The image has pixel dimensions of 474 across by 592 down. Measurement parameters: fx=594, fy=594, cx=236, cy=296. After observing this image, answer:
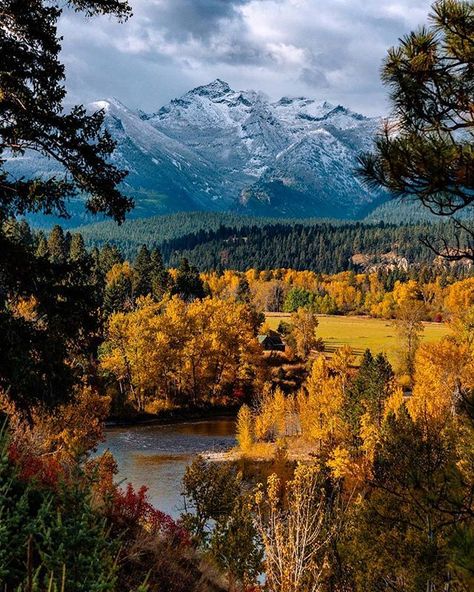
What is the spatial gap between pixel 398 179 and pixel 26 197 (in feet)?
23.8

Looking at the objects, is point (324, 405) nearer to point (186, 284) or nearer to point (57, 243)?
point (186, 284)

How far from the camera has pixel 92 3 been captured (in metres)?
11.8

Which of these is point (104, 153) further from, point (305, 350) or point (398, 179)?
point (305, 350)

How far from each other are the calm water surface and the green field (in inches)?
1545

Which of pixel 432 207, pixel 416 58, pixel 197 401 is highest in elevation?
pixel 416 58

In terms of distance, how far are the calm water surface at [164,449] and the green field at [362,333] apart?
3925 cm

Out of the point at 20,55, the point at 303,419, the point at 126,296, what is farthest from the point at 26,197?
the point at 126,296

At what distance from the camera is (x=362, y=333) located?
124750 mm

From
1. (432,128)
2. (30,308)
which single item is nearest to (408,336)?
(30,308)

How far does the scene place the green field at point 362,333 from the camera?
351ft

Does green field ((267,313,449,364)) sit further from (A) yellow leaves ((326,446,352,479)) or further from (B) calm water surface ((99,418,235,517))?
(A) yellow leaves ((326,446,352,479))

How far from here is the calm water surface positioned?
42.1 meters

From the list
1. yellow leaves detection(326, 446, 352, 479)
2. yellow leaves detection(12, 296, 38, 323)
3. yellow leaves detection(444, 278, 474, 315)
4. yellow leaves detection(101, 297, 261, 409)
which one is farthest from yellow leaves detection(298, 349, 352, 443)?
yellow leaves detection(444, 278, 474, 315)

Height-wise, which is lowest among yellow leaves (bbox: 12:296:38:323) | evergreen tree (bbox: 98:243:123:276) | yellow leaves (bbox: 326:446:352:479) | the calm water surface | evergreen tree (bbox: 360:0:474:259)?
the calm water surface
